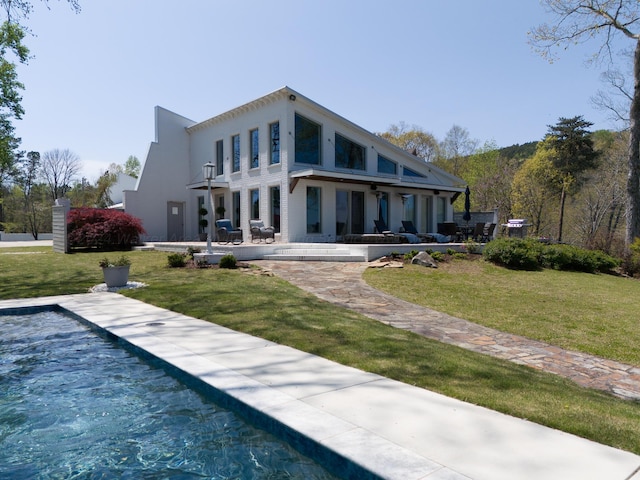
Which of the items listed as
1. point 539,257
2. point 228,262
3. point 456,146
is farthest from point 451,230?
point 456,146

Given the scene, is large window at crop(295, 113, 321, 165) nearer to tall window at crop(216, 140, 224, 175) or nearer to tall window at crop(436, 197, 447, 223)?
tall window at crop(216, 140, 224, 175)

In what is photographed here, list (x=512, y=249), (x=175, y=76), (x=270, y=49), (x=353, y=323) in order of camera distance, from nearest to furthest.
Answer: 1. (x=353, y=323)
2. (x=512, y=249)
3. (x=270, y=49)
4. (x=175, y=76)

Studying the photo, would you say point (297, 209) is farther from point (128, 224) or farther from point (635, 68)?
point (635, 68)

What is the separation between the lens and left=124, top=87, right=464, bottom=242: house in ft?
57.4

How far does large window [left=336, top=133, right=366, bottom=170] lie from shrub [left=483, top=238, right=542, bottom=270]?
8.20m

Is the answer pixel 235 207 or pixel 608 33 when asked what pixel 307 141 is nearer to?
pixel 235 207

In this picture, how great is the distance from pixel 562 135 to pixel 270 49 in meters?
33.5

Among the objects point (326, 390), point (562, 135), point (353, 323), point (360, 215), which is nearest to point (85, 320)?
point (353, 323)

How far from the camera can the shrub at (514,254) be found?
1285 centimetres

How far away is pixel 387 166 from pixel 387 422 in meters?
19.6

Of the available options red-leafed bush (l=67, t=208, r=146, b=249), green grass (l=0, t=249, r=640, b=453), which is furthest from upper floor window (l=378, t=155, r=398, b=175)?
red-leafed bush (l=67, t=208, r=146, b=249)

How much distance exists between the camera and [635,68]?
1677cm

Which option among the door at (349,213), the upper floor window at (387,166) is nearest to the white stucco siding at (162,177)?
the door at (349,213)

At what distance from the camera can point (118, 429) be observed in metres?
3.14
